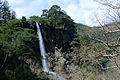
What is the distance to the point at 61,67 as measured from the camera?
19797 mm

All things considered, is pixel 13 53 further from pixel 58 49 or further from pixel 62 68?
pixel 58 49

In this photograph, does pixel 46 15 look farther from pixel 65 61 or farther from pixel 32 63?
pixel 32 63

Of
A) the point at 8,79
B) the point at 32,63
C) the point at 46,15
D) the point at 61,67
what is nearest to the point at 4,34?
the point at 8,79

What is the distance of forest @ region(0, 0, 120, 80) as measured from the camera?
15.5ft

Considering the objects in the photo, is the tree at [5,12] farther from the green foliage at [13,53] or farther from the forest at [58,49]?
the green foliage at [13,53]

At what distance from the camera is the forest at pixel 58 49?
4.74 metres

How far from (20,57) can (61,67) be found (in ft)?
27.7

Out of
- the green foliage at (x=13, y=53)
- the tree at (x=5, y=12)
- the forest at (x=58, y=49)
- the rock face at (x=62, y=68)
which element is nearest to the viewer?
the forest at (x=58, y=49)

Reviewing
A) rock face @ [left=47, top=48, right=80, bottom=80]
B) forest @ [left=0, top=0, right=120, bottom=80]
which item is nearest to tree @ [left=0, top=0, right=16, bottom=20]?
forest @ [left=0, top=0, right=120, bottom=80]

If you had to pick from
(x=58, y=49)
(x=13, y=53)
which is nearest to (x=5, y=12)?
(x=58, y=49)

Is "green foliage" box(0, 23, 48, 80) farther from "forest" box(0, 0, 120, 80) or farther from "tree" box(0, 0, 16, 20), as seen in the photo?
"tree" box(0, 0, 16, 20)

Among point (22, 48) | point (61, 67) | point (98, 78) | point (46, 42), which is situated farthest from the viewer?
point (46, 42)

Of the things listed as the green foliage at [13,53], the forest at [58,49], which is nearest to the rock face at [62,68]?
the forest at [58,49]

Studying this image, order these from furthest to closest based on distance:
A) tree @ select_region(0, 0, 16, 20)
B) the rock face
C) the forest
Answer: tree @ select_region(0, 0, 16, 20) → the rock face → the forest
